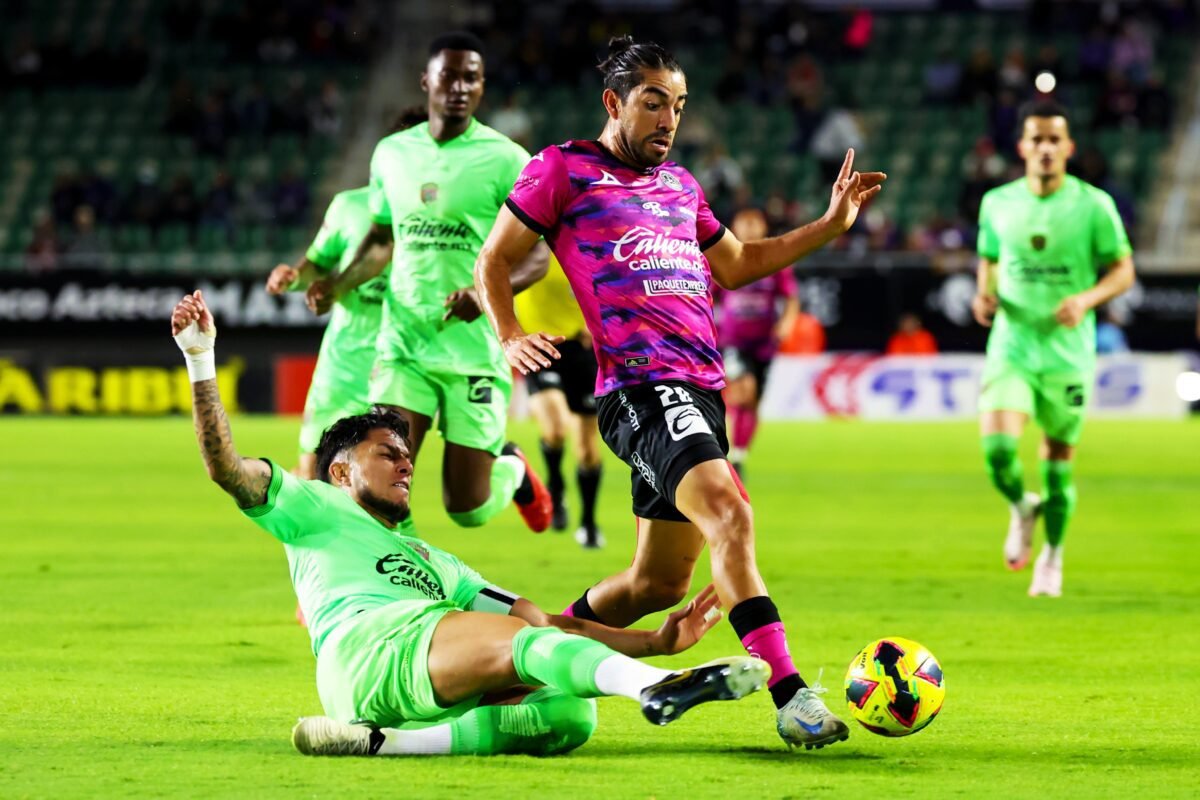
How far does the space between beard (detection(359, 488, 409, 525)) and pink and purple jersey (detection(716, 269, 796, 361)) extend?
1057 cm

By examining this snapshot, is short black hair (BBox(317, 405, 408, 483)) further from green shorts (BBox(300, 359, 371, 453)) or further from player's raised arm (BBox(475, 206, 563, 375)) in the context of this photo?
green shorts (BBox(300, 359, 371, 453))

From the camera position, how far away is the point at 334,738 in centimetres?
564

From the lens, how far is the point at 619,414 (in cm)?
621

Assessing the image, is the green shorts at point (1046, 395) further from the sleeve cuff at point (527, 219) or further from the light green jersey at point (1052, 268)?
the sleeve cuff at point (527, 219)

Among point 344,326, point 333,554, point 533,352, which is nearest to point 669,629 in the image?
point 533,352

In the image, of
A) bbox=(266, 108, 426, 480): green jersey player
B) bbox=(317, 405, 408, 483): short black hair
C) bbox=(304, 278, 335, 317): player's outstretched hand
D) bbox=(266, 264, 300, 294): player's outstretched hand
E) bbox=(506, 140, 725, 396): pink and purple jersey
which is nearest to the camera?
bbox=(317, 405, 408, 483): short black hair

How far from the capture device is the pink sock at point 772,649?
18.5 feet

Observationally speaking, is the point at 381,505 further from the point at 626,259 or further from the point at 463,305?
the point at 463,305

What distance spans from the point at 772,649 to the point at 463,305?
2.72 meters

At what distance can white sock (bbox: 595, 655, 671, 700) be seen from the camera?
5.15 metres

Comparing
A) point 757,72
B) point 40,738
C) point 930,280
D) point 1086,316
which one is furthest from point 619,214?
point 757,72

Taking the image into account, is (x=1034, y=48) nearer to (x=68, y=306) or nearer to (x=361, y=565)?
(x=68, y=306)

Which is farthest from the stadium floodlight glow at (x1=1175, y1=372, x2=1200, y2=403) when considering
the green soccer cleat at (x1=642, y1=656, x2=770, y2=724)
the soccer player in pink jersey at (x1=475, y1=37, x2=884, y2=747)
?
the green soccer cleat at (x1=642, y1=656, x2=770, y2=724)

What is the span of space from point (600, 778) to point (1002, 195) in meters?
6.35
